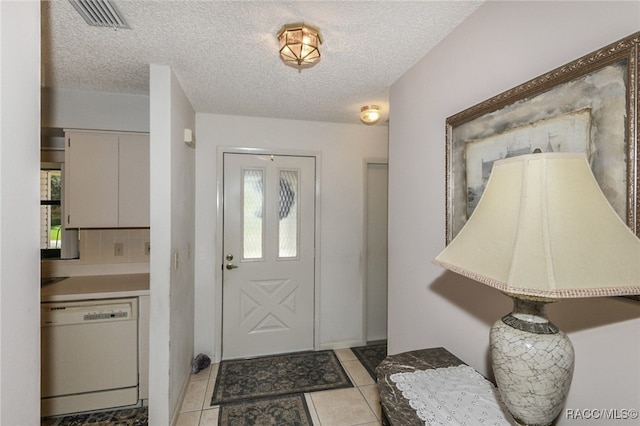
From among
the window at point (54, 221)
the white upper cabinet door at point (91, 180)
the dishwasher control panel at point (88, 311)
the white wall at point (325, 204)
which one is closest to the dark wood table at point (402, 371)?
the white wall at point (325, 204)

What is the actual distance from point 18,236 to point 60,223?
8.19 feet

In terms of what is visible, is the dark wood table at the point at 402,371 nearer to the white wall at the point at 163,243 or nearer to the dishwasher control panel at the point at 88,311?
the white wall at the point at 163,243

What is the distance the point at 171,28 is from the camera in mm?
1463

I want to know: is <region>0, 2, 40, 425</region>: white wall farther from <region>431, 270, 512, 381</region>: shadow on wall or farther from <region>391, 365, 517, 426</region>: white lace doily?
<region>431, 270, 512, 381</region>: shadow on wall

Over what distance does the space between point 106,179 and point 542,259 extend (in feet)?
9.24

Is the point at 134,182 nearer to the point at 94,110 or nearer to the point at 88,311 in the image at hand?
the point at 94,110

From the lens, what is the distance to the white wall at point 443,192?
0.83m

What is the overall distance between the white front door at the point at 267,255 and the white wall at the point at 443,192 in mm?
1174

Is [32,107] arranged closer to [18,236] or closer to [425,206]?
[18,236]

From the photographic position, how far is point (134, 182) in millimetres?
2395

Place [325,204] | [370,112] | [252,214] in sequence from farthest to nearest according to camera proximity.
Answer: [325,204] < [252,214] < [370,112]

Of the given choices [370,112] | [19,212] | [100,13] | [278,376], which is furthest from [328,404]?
[100,13]

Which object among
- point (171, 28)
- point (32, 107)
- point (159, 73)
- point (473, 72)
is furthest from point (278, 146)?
point (32, 107)

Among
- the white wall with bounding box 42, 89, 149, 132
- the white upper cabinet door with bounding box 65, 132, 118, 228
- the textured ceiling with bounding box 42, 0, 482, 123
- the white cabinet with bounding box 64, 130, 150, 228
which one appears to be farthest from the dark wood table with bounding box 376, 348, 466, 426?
the white wall with bounding box 42, 89, 149, 132
